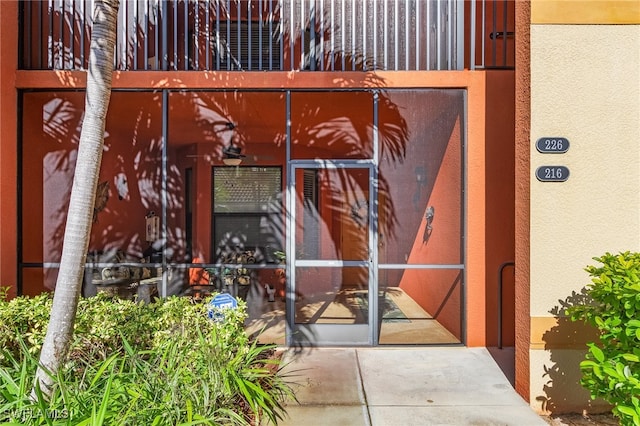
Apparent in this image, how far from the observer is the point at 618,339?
2898mm

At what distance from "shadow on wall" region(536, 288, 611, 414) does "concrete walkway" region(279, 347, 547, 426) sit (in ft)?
0.95

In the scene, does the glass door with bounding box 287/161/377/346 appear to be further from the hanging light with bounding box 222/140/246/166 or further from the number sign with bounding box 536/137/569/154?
the number sign with bounding box 536/137/569/154

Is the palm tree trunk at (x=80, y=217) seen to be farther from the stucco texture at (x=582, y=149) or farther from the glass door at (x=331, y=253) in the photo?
the stucco texture at (x=582, y=149)

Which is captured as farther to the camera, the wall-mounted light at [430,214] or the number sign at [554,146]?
the wall-mounted light at [430,214]

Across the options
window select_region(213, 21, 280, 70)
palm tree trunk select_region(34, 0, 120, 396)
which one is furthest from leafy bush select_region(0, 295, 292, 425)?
window select_region(213, 21, 280, 70)

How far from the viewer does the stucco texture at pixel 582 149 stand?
3760 mm

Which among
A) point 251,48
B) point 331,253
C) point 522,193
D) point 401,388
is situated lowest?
point 401,388

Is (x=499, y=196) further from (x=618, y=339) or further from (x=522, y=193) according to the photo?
(x=618, y=339)

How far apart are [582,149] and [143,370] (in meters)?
4.13

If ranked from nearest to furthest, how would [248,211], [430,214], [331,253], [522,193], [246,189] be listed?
1. [522,193]
2. [331,253]
3. [430,214]
4. [248,211]
5. [246,189]

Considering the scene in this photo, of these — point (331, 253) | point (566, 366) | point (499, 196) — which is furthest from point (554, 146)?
point (331, 253)

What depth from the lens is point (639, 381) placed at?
2.50 m

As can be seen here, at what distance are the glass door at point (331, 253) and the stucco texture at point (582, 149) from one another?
2.14 m

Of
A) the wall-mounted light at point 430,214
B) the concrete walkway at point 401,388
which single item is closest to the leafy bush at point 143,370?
the concrete walkway at point 401,388
